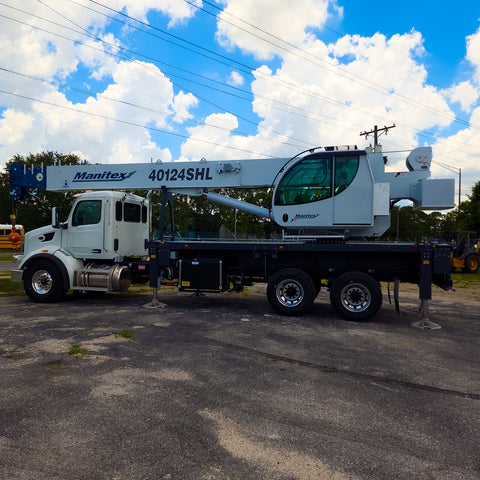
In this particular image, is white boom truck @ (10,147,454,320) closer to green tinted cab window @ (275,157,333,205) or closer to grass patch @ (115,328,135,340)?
green tinted cab window @ (275,157,333,205)

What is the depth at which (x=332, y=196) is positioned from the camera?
8.16 m

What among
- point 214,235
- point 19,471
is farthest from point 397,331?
point 19,471

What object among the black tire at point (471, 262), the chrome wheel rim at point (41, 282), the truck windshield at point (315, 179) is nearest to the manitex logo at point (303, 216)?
the truck windshield at point (315, 179)

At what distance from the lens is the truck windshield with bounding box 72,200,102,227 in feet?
31.9

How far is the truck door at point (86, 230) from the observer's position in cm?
968

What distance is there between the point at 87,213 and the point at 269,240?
4998 millimetres

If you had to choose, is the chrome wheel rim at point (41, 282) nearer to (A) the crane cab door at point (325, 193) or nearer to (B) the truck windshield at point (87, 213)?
(B) the truck windshield at point (87, 213)

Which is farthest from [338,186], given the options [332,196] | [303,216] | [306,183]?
[303,216]

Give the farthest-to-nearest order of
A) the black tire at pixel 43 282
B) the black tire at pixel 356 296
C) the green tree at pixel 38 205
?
the green tree at pixel 38 205, the black tire at pixel 43 282, the black tire at pixel 356 296

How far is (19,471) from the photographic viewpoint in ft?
9.21

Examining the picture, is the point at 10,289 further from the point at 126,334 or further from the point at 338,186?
the point at 338,186

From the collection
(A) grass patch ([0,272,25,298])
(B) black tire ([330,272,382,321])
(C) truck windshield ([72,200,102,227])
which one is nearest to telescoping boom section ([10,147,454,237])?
(B) black tire ([330,272,382,321])

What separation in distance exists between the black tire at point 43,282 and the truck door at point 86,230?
700mm

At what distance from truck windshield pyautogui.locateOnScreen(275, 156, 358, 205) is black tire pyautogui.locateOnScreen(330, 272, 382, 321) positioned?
1.93 meters
